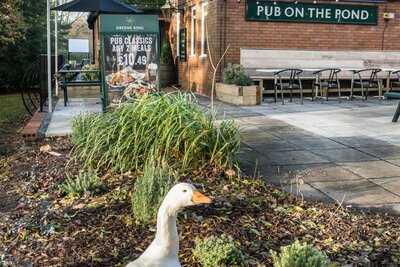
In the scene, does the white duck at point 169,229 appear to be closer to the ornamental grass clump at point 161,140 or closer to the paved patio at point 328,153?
the paved patio at point 328,153

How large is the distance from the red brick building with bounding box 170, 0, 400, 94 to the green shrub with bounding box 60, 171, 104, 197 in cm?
924

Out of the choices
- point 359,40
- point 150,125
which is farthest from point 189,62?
point 150,125

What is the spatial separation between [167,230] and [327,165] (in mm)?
3579

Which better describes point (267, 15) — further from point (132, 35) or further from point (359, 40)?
point (132, 35)

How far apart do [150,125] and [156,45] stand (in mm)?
3415

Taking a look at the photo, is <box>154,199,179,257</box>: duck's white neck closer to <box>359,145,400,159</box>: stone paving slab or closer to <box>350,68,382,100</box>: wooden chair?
<box>359,145,400,159</box>: stone paving slab

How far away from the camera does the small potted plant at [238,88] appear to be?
1187cm

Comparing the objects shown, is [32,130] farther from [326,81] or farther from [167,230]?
[326,81]

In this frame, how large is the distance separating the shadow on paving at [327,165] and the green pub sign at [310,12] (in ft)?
19.9

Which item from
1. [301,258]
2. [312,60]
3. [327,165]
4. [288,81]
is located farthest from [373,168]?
[312,60]

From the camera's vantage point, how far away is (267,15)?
13.6 meters

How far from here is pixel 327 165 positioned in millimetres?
5820

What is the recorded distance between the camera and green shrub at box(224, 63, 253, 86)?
480 inches

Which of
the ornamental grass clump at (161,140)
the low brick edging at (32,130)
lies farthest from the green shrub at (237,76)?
the ornamental grass clump at (161,140)
